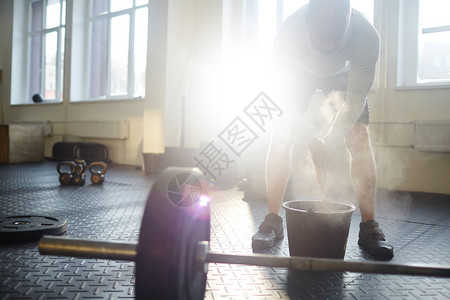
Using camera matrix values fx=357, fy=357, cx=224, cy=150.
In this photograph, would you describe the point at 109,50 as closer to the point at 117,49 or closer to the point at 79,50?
the point at 117,49

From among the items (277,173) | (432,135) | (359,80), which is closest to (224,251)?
(277,173)

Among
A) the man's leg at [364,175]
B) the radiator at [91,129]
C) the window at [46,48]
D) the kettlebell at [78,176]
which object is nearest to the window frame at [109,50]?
the radiator at [91,129]

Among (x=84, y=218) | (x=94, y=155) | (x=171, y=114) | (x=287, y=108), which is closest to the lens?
(x=287, y=108)

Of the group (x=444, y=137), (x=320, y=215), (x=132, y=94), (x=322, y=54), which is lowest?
(x=320, y=215)

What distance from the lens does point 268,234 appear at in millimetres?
1367

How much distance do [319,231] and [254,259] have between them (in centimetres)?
38

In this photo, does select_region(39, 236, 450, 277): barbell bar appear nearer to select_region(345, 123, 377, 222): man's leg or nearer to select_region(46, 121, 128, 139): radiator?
select_region(345, 123, 377, 222): man's leg

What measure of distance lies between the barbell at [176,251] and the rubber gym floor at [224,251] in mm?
206

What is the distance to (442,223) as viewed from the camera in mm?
1836

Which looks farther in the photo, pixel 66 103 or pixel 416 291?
pixel 66 103

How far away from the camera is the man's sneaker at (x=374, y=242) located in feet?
4.14

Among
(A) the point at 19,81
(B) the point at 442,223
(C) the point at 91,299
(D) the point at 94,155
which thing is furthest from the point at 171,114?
(A) the point at 19,81

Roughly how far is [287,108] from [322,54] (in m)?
0.23

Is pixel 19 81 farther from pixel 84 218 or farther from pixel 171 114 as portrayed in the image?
pixel 84 218
